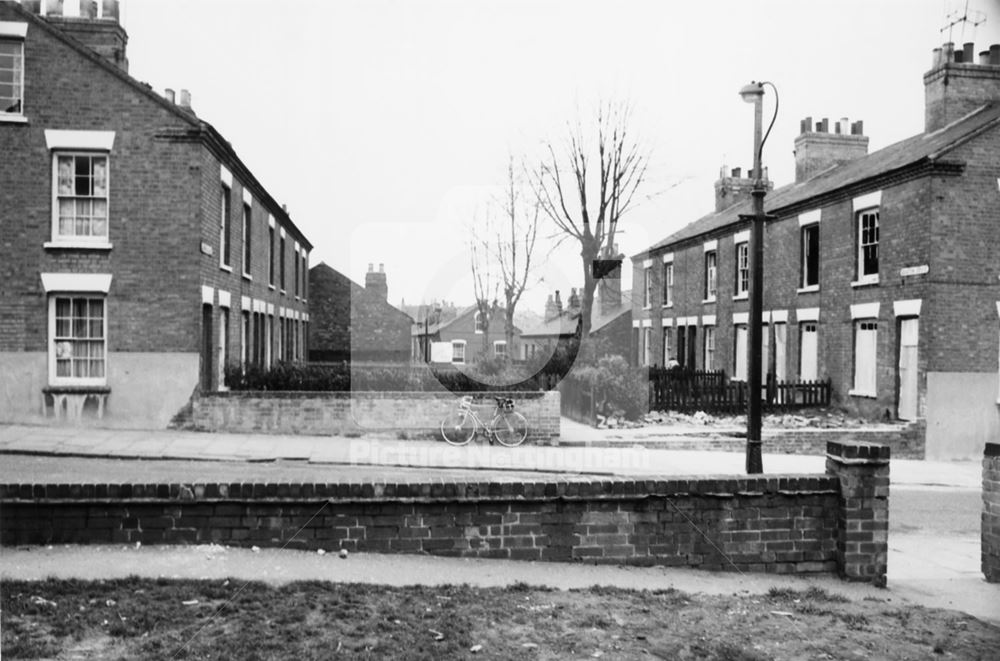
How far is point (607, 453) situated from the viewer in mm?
16469

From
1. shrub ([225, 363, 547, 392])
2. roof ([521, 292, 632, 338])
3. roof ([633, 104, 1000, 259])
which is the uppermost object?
roof ([633, 104, 1000, 259])

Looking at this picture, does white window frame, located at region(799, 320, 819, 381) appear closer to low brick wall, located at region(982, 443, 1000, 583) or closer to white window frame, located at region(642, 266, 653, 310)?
→ white window frame, located at region(642, 266, 653, 310)

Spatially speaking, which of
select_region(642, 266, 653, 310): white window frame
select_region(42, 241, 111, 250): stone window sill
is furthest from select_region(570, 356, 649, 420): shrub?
select_region(642, 266, 653, 310): white window frame

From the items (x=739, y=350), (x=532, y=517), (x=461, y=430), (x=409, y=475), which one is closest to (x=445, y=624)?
(x=532, y=517)

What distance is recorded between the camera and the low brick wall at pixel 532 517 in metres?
6.29

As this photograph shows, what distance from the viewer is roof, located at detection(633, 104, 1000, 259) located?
1808 centimetres

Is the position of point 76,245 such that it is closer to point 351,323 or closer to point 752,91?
point 752,91

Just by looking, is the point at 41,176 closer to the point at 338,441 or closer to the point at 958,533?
the point at 338,441

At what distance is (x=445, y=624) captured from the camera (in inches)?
200

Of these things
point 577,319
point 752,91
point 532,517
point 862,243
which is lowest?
point 532,517

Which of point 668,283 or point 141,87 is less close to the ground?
point 141,87

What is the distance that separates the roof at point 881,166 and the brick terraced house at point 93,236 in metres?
11.8

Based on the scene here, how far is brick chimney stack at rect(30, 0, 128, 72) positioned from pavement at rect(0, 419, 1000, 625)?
873cm

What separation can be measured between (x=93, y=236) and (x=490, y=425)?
9.55 m
